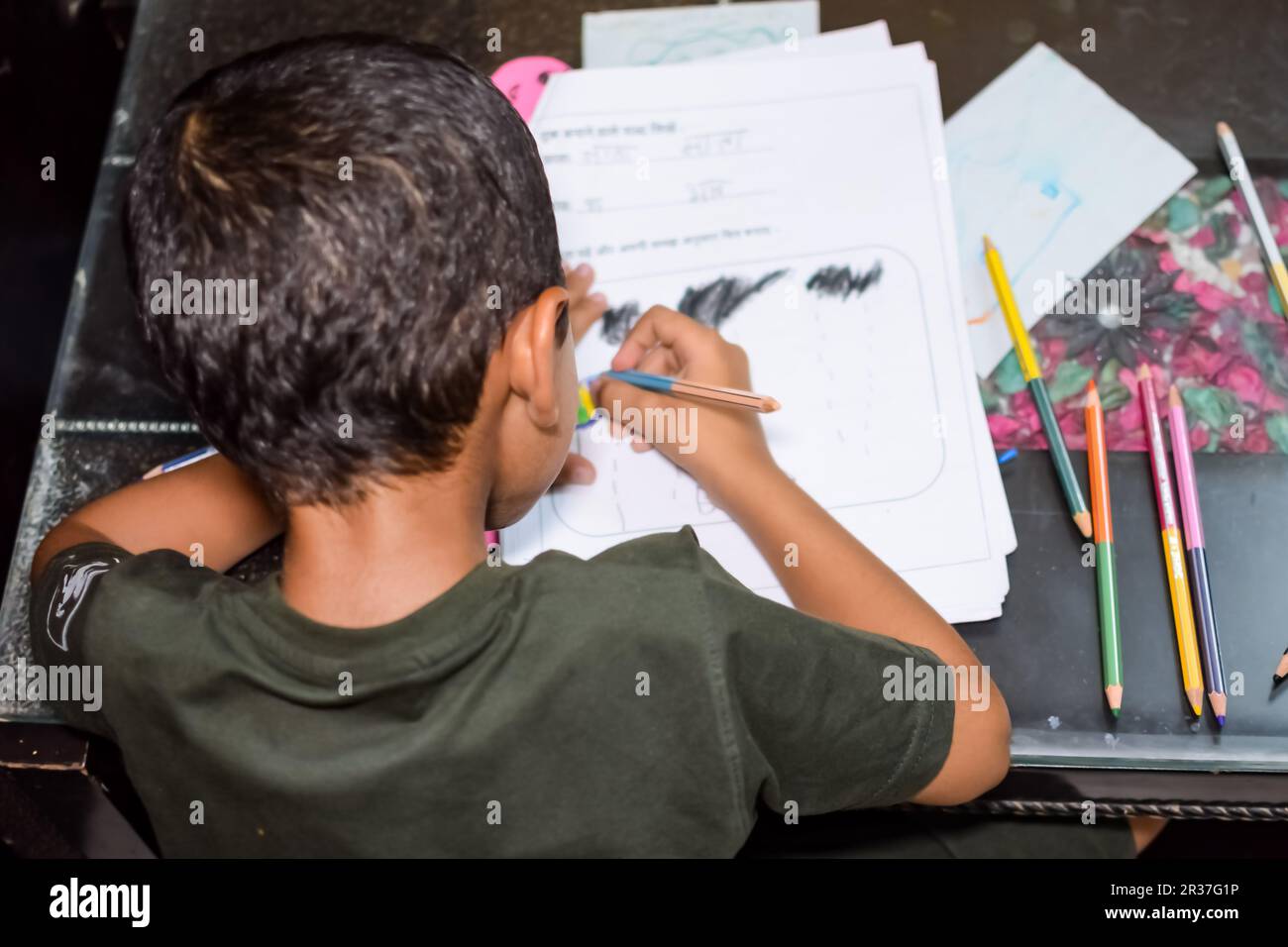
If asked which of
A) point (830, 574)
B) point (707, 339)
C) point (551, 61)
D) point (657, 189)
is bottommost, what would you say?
point (830, 574)

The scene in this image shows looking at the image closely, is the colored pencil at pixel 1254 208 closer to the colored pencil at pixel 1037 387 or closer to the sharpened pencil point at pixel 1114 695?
the colored pencil at pixel 1037 387

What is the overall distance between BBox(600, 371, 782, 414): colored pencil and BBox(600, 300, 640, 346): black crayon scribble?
33 millimetres

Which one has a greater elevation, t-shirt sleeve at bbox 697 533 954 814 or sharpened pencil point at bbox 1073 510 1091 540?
sharpened pencil point at bbox 1073 510 1091 540

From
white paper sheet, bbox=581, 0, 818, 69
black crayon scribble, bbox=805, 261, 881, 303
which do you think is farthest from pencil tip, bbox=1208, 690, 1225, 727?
white paper sheet, bbox=581, 0, 818, 69

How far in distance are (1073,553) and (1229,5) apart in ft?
1.69

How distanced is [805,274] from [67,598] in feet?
1.69

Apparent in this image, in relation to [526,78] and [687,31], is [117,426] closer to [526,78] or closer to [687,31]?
[526,78]

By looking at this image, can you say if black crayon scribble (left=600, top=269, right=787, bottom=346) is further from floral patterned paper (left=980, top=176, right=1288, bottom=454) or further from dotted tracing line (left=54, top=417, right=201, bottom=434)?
dotted tracing line (left=54, top=417, right=201, bottom=434)

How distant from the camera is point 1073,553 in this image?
76 centimetres

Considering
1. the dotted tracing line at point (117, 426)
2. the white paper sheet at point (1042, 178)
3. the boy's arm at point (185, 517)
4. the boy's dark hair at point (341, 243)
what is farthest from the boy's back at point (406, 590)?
the white paper sheet at point (1042, 178)

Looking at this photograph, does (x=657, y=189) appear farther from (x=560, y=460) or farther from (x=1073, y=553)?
(x=1073, y=553)

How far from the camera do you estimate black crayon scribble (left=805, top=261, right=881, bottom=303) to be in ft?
2.72

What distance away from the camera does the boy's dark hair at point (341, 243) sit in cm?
53
